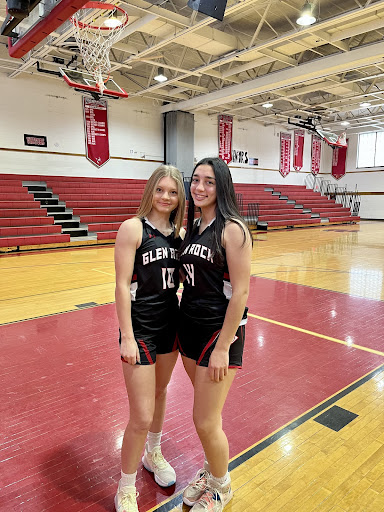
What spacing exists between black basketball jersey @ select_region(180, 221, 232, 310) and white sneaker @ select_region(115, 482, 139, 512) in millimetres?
866

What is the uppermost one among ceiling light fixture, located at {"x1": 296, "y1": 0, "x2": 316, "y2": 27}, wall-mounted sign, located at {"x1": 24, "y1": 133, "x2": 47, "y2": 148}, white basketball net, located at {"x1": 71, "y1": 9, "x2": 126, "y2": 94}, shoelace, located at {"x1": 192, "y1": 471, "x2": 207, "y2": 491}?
ceiling light fixture, located at {"x1": 296, "y1": 0, "x2": 316, "y2": 27}

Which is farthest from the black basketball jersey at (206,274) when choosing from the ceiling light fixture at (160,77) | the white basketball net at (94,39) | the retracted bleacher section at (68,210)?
the ceiling light fixture at (160,77)

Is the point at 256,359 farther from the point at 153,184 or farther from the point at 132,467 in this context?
the point at 153,184

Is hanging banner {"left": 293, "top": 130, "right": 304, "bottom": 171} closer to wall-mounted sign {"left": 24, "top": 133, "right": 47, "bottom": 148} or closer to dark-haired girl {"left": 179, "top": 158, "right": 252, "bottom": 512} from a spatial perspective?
wall-mounted sign {"left": 24, "top": 133, "right": 47, "bottom": 148}

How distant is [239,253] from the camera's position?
4.76ft

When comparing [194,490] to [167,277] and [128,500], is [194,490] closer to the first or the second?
[128,500]

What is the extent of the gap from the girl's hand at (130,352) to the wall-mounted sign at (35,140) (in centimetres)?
1230

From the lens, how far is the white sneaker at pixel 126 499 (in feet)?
5.18

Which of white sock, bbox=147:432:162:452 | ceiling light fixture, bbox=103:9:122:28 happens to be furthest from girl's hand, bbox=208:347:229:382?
ceiling light fixture, bbox=103:9:122:28

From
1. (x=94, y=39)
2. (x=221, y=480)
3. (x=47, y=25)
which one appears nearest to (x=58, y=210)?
(x=94, y=39)

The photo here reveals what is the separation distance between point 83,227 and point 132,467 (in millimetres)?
10105

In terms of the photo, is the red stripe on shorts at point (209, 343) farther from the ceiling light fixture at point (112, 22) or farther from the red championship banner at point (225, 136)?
the red championship banner at point (225, 136)

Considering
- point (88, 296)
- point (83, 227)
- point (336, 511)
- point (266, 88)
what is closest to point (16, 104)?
point (83, 227)

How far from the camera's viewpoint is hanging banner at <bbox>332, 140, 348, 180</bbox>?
71.9ft
